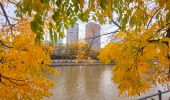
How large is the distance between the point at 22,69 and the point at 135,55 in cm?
289

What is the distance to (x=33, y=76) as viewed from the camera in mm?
7520

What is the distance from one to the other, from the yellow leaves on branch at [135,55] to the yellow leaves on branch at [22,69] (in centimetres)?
198

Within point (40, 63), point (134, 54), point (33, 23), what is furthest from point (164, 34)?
point (33, 23)

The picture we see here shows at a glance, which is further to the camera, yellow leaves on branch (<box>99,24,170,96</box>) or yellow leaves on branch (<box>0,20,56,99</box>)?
yellow leaves on branch (<box>99,24,170,96</box>)

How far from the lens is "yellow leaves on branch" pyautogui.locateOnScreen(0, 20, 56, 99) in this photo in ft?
23.4

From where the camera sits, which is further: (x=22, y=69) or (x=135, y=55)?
(x=135, y=55)

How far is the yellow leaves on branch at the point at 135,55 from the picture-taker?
8078 mm

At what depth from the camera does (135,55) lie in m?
8.38

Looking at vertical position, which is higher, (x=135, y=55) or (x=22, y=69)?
(x=135, y=55)

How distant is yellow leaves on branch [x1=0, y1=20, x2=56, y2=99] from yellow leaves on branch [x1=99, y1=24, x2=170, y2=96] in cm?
198

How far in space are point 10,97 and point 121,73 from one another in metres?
3.02

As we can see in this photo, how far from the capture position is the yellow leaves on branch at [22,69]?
712 cm

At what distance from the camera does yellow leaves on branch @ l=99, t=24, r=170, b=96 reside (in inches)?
318

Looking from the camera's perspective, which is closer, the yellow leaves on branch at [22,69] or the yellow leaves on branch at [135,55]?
the yellow leaves on branch at [22,69]
